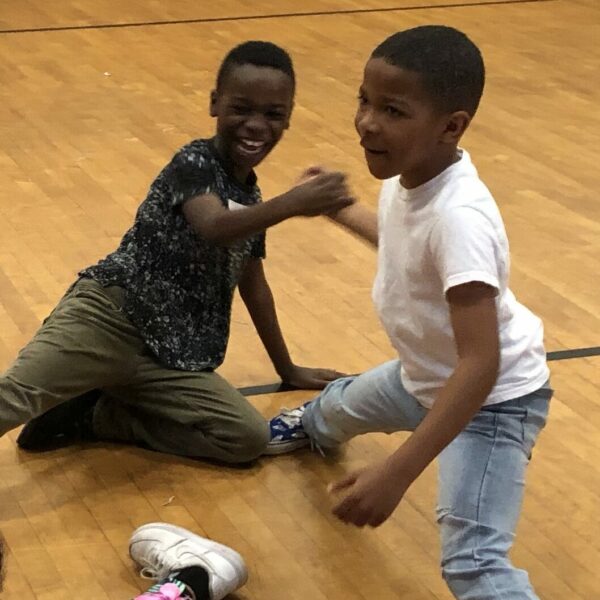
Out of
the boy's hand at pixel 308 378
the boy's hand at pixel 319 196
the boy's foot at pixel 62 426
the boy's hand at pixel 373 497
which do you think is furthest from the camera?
the boy's hand at pixel 308 378

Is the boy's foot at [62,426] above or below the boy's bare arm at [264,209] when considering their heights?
below

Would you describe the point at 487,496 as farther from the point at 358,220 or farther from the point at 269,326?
the point at 269,326

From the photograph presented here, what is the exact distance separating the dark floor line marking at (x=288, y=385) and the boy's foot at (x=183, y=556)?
1.94ft

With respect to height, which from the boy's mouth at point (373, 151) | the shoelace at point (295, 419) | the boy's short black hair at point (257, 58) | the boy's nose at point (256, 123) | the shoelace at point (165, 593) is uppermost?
the boy's mouth at point (373, 151)

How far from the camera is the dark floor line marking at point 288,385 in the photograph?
2.60 meters

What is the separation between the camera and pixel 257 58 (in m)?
2.26

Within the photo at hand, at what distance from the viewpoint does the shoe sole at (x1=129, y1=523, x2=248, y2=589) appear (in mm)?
1961

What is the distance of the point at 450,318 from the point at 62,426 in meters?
0.92

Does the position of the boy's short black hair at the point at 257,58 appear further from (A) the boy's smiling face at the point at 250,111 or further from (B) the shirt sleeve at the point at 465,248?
(B) the shirt sleeve at the point at 465,248

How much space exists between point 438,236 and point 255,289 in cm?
79

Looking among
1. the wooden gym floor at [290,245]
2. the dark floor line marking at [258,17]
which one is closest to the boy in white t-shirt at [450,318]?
the wooden gym floor at [290,245]

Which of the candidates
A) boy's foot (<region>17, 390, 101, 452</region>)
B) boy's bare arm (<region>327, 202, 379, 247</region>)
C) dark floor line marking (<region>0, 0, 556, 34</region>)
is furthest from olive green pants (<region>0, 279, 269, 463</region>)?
dark floor line marking (<region>0, 0, 556, 34</region>)

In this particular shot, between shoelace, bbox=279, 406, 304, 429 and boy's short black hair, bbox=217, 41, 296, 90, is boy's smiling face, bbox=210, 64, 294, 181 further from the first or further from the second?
shoelace, bbox=279, 406, 304, 429

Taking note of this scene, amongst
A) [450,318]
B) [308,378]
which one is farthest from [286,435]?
[450,318]
